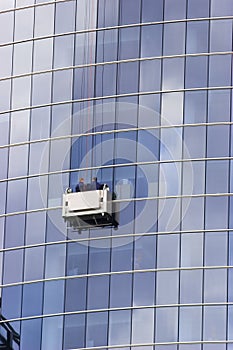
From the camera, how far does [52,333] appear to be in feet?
294

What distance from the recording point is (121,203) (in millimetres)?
90812

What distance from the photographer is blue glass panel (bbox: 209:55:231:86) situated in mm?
91875

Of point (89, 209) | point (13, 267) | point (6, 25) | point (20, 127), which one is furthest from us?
point (6, 25)

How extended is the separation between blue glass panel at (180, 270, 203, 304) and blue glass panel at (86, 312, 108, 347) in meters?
4.45

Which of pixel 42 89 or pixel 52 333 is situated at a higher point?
pixel 42 89

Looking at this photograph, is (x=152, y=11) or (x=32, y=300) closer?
(x=32, y=300)

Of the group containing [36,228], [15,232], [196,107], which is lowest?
[15,232]

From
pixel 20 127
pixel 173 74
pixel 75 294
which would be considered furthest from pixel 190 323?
pixel 20 127

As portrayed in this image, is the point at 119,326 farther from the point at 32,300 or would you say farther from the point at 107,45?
the point at 107,45

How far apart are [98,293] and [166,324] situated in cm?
423

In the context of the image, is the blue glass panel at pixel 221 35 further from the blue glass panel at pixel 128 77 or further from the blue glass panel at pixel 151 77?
the blue glass panel at pixel 128 77

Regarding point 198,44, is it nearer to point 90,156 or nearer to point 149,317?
point 90,156

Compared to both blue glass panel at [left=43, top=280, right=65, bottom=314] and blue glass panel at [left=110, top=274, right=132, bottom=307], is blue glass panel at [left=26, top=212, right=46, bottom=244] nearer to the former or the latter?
blue glass panel at [left=43, top=280, right=65, bottom=314]

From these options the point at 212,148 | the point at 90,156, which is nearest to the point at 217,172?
the point at 212,148
